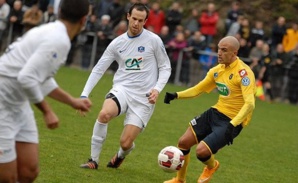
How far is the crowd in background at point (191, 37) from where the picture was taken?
22.3 metres

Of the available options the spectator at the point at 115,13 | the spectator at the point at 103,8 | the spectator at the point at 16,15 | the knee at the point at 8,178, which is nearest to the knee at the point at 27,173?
the knee at the point at 8,178

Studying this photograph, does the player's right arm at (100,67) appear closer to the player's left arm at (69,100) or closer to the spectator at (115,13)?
the player's left arm at (69,100)

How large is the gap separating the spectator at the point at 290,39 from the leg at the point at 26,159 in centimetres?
1717

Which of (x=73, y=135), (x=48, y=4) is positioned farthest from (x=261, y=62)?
(x=73, y=135)

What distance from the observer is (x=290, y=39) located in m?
22.8

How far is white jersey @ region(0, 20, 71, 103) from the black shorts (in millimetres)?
3045

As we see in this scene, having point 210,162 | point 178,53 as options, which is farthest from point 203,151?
point 178,53

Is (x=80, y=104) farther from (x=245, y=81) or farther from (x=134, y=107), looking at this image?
(x=134, y=107)

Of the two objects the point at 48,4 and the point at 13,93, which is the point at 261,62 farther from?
the point at 13,93

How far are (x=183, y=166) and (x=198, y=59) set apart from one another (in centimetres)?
1409

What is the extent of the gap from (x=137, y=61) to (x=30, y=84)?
12.5ft

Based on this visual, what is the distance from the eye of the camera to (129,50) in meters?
9.38

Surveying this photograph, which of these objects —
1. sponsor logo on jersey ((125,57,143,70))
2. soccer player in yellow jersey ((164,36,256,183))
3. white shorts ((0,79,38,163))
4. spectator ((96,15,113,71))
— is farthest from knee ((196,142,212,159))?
spectator ((96,15,113,71))

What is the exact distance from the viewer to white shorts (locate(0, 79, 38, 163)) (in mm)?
6098
